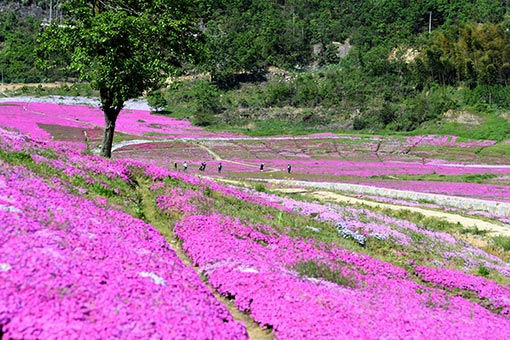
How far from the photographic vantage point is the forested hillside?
101 m

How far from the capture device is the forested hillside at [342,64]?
101062 mm

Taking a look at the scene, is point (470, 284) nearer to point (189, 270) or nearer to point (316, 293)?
point (316, 293)

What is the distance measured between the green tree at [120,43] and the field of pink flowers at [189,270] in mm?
5854

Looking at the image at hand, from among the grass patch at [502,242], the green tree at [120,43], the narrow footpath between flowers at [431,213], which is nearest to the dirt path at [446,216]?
the narrow footpath between flowers at [431,213]

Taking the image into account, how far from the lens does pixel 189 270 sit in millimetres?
10672

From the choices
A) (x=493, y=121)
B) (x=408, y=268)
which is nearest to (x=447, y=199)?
(x=408, y=268)

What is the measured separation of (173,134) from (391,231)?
59791mm

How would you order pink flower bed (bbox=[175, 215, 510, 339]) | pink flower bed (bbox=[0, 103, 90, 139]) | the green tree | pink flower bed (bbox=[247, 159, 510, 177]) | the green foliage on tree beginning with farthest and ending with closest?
the green foliage on tree < pink flower bed (bbox=[0, 103, 90, 139]) < pink flower bed (bbox=[247, 159, 510, 177]) < the green tree < pink flower bed (bbox=[175, 215, 510, 339])

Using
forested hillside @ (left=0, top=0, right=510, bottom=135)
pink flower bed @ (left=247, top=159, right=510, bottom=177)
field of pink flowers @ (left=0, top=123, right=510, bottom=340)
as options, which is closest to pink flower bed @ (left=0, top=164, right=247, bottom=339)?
field of pink flowers @ (left=0, top=123, right=510, bottom=340)

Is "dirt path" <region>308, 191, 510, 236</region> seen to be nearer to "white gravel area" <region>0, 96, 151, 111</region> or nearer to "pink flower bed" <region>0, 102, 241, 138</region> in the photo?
"pink flower bed" <region>0, 102, 241, 138</region>

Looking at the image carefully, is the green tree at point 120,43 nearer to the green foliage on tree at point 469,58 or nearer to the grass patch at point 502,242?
the grass patch at point 502,242

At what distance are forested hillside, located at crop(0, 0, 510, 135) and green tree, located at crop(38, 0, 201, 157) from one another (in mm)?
53507

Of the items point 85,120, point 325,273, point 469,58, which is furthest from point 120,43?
point 469,58

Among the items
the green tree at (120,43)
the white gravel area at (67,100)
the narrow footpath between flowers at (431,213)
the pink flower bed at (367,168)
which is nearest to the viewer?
the green tree at (120,43)
